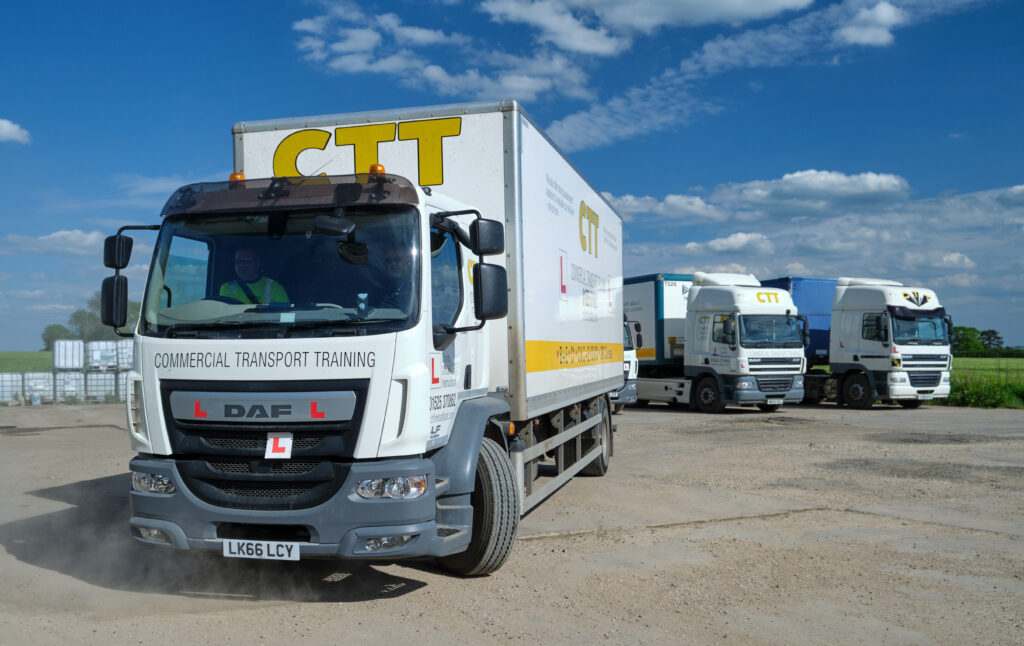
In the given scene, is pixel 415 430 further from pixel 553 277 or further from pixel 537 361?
pixel 553 277

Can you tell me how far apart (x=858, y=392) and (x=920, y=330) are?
2.23 meters

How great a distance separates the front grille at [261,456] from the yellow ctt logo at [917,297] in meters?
19.6

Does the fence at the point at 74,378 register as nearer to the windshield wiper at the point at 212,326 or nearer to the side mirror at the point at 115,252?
the side mirror at the point at 115,252

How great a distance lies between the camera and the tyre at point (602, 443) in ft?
33.7

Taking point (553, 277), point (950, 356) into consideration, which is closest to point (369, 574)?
point (553, 277)

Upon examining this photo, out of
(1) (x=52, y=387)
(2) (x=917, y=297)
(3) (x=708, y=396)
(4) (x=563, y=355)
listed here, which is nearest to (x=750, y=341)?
(3) (x=708, y=396)

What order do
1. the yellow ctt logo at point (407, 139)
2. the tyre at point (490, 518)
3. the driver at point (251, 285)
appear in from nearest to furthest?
the driver at point (251, 285), the tyre at point (490, 518), the yellow ctt logo at point (407, 139)

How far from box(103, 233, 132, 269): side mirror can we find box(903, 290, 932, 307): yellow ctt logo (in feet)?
65.3

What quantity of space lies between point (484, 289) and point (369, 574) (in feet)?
7.33

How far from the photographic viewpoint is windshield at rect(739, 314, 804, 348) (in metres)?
20.0

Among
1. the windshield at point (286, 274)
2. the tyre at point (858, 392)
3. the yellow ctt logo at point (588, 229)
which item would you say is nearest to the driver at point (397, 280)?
the windshield at point (286, 274)

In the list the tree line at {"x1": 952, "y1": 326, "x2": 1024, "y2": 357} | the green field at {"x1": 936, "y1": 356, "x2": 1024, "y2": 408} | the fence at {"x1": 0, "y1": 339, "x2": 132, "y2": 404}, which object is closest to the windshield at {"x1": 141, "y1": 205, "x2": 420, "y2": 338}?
the fence at {"x1": 0, "y1": 339, "x2": 132, "y2": 404}

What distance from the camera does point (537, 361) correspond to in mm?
6746

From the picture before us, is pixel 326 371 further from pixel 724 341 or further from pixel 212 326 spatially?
pixel 724 341
